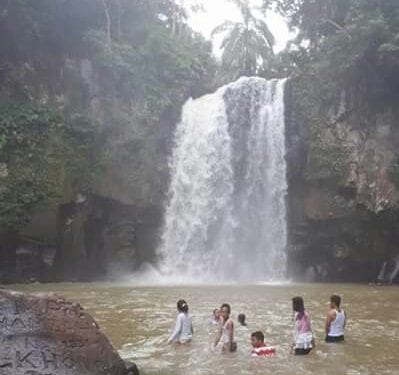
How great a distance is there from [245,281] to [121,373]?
1503cm

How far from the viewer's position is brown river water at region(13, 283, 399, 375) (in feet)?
25.8

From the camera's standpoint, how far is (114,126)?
77.4 ft

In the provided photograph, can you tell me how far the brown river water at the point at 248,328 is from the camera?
786cm

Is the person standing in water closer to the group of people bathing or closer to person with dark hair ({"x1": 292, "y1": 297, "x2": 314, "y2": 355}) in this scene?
the group of people bathing

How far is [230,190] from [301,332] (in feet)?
48.8

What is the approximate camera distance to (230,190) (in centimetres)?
2327

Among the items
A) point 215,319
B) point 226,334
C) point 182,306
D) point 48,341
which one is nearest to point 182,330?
point 182,306

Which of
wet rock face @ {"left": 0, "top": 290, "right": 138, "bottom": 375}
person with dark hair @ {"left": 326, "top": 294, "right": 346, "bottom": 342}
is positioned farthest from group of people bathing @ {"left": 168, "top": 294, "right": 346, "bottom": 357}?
wet rock face @ {"left": 0, "top": 290, "right": 138, "bottom": 375}

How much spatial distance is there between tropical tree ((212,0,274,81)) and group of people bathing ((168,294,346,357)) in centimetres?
3205

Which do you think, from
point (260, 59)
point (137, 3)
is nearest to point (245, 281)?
point (137, 3)

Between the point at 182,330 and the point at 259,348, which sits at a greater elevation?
the point at 182,330

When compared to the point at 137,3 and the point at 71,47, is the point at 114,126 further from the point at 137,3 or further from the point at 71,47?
the point at 137,3

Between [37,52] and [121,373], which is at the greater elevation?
[37,52]

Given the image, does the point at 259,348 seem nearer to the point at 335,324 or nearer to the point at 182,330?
the point at 182,330
